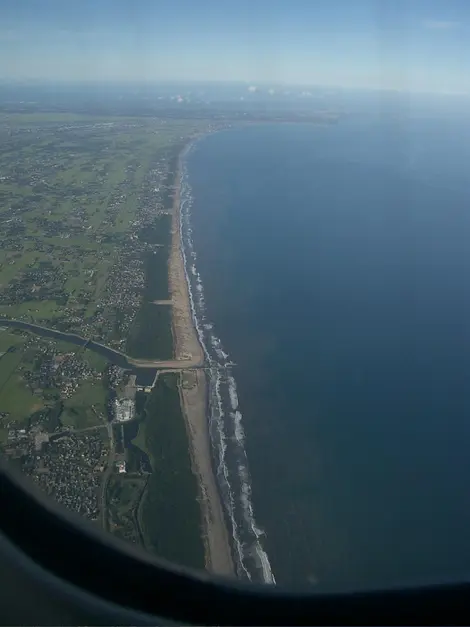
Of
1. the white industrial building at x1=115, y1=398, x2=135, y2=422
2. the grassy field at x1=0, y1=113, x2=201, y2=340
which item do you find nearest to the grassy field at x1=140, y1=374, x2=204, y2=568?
the white industrial building at x1=115, y1=398, x2=135, y2=422

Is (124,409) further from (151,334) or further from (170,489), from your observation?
(151,334)

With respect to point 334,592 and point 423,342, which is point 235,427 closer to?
point 423,342

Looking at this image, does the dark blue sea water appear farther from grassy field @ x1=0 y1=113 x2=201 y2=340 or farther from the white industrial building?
grassy field @ x1=0 y1=113 x2=201 y2=340

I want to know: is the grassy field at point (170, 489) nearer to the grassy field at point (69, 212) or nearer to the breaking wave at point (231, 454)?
the breaking wave at point (231, 454)

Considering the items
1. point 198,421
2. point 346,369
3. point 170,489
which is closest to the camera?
point 170,489

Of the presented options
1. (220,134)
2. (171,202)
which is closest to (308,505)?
(171,202)

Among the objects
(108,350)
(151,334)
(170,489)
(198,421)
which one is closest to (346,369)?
(198,421)

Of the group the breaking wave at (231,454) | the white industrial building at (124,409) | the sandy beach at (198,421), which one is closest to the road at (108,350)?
the sandy beach at (198,421)
